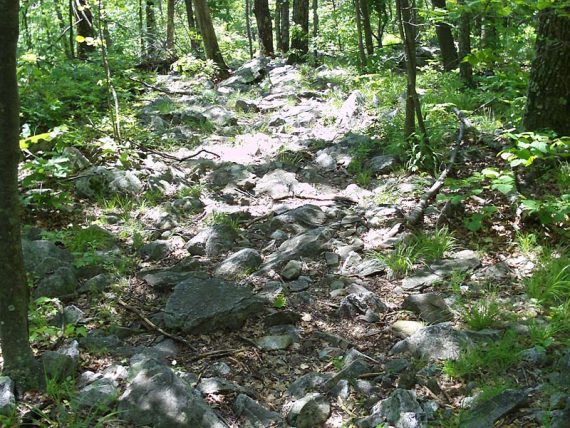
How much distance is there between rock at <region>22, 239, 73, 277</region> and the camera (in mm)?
4484

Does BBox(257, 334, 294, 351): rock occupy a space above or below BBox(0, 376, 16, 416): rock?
below

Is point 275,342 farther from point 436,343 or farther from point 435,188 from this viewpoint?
point 435,188

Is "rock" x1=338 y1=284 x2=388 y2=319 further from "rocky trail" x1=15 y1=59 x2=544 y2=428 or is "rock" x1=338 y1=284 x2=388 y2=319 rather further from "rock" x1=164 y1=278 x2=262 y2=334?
"rock" x1=164 y1=278 x2=262 y2=334

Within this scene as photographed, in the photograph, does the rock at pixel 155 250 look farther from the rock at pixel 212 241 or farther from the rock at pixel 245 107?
the rock at pixel 245 107

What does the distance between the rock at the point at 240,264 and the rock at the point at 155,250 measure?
697 mm

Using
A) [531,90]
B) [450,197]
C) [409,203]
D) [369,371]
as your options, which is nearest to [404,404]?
[369,371]

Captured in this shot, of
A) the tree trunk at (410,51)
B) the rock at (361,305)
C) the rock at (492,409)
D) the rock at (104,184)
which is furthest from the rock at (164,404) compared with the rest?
the tree trunk at (410,51)

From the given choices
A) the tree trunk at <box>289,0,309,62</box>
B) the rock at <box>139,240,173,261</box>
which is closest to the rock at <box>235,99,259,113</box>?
the tree trunk at <box>289,0,309,62</box>

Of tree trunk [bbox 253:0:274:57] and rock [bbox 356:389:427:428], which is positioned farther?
tree trunk [bbox 253:0:274:57]

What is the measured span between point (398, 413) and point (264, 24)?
14.5 metres

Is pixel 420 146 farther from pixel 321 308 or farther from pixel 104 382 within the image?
pixel 104 382

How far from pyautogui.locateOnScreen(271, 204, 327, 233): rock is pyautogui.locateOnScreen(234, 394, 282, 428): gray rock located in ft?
8.48

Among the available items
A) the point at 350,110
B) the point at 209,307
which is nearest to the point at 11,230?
the point at 209,307

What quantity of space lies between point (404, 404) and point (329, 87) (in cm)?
909
